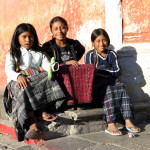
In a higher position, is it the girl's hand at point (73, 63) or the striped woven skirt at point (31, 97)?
the girl's hand at point (73, 63)

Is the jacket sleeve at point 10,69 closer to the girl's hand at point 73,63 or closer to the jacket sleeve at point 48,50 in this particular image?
the jacket sleeve at point 48,50

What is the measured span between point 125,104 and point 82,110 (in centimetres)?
56

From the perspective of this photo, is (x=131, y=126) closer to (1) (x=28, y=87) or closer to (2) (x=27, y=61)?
(1) (x=28, y=87)

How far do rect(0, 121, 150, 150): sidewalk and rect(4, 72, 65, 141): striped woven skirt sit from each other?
0.24 metres

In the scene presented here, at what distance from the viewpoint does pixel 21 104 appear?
9.77ft

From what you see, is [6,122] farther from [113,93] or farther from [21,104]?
[113,93]

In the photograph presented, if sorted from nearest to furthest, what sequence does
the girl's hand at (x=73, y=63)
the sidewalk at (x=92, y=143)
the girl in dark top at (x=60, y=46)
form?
1. the sidewalk at (x=92, y=143)
2. the girl's hand at (x=73, y=63)
3. the girl in dark top at (x=60, y=46)

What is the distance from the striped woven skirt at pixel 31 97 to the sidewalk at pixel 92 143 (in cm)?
24

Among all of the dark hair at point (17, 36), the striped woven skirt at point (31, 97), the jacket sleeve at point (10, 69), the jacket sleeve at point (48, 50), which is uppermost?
the dark hair at point (17, 36)

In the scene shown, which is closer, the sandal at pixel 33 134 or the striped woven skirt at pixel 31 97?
the sandal at pixel 33 134

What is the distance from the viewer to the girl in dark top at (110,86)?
3.38 m

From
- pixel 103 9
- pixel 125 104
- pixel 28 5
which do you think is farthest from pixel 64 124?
pixel 28 5

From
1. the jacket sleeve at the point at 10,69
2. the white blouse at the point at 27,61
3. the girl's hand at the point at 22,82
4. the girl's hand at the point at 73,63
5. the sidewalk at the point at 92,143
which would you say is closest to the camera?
the sidewalk at the point at 92,143

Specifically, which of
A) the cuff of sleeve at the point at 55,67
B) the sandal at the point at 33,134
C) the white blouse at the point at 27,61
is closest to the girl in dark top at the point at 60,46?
the white blouse at the point at 27,61
